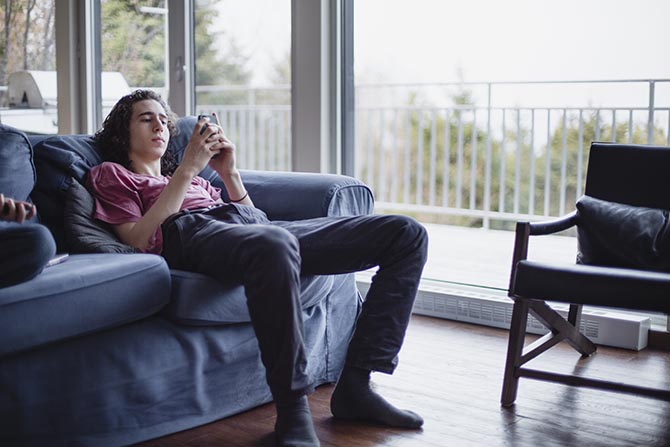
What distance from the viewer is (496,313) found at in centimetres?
369

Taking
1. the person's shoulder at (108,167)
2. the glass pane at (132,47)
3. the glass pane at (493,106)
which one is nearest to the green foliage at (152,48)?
the glass pane at (132,47)

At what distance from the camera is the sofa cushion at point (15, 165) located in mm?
2533

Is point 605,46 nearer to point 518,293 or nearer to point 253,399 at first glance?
point 518,293

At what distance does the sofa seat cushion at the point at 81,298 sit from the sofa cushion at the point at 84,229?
0.34ft

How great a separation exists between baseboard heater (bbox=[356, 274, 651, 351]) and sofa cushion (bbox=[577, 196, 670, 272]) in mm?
491

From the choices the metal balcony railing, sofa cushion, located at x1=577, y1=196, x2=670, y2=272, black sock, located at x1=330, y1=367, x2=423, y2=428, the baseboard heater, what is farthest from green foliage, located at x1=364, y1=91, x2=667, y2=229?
black sock, located at x1=330, y1=367, x2=423, y2=428

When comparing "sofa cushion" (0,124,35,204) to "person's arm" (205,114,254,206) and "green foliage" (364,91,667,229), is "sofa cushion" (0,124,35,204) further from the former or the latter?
"green foliage" (364,91,667,229)

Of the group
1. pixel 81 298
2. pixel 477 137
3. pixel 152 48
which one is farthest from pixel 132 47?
pixel 81 298

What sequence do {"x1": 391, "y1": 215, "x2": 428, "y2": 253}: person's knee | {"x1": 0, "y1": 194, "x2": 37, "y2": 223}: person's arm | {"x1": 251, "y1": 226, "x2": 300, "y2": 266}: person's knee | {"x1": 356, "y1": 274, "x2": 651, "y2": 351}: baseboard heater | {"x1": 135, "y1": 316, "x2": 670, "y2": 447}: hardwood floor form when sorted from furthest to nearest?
{"x1": 356, "y1": 274, "x2": 651, "y2": 351}: baseboard heater < {"x1": 391, "y1": 215, "x2": 428, "y2": 253}: person's knee < {"x1": 135, "y1": 316, "x2": 670, "y2": 447}: hardwood floor < {"x1": 251, "y1": 226, "x2": 300, "y2": 266}: person's knee < {"x1": 0, "y1": 194, "x2": 37, "y2": 223}: person's arm

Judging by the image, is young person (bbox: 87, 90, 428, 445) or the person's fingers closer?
the person's fingers

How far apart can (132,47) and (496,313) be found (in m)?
2.86

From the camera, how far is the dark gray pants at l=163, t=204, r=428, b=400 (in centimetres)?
213

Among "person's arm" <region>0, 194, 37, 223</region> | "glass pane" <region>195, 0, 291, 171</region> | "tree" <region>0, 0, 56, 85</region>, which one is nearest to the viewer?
"person's arm" <region>0, 194, 37, 223</region>

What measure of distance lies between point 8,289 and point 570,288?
1.58 metres
